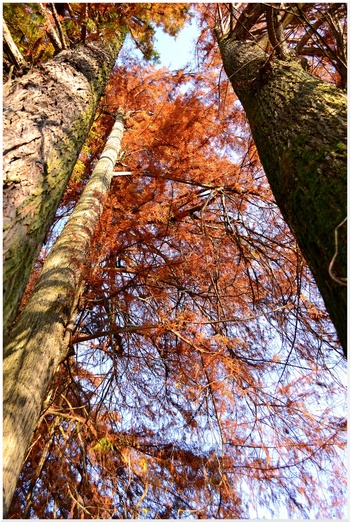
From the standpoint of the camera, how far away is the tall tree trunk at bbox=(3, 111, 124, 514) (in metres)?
1.69

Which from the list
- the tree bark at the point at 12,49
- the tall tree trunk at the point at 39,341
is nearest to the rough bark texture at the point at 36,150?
the tree bark at the point at 12,49

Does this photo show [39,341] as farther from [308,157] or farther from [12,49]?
[12,49]

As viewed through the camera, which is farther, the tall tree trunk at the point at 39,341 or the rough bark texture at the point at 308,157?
the tall tree trunk at the point at 39,341

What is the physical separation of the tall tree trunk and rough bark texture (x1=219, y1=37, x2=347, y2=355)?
1.56 meters

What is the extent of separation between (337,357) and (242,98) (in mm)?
2556

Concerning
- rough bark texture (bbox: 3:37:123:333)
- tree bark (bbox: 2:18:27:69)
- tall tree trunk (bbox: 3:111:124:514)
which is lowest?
tall tree trunk (bbox: 3:111:124:514)

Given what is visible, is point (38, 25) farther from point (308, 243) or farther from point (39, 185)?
point (308, 243)

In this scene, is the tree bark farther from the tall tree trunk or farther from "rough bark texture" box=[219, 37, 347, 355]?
"rough bark texture" box=[219, 37, 347, 355]

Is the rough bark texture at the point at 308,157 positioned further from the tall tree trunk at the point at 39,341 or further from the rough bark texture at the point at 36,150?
the tall tree trunk at the point at 39,341

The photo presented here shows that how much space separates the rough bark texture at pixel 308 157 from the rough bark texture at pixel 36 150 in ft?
4.10

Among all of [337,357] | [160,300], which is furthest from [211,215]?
[337,357]

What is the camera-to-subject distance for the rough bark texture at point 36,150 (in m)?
1.62

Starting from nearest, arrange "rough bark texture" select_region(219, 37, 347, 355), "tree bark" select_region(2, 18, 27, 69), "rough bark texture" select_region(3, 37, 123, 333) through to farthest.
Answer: "rough bark texture" select_region(219, 37, 347, 355)
"rough bark texture" select_region(3, 37, 123, 333)
"tree bark" select_region(2, 18, 27, 69)

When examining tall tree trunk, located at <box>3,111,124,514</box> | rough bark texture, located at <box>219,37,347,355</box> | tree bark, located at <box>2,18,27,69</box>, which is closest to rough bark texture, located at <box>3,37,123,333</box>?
tree bark, located at <box>2,18,27,69</box>
